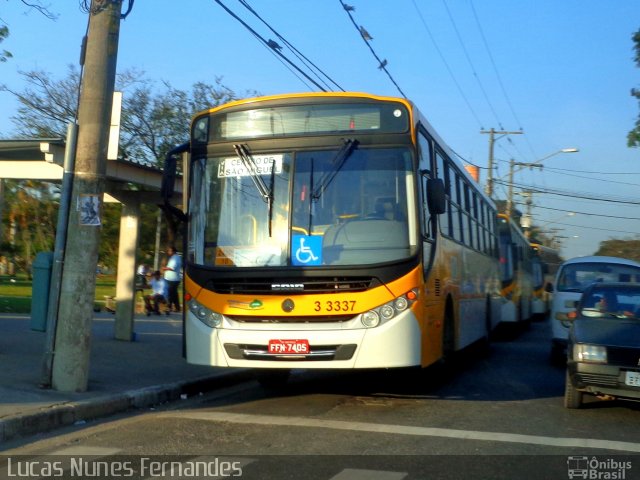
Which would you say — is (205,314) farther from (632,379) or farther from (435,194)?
(632,379)

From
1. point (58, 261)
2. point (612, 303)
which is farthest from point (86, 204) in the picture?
point (612, 303)

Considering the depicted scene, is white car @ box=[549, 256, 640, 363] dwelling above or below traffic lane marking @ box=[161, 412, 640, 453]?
above

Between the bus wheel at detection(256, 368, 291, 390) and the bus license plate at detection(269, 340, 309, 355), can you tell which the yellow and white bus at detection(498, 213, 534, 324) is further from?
the bus license plate at detection(269, 340, 309, 355)

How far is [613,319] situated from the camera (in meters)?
9.58

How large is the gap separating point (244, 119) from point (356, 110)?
1.38 m

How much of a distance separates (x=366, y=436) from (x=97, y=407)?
2.99m

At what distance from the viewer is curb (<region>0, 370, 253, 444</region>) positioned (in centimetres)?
742

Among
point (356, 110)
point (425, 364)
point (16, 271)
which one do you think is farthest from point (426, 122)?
point (16, 271)

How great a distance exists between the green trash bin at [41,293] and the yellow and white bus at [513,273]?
545 inches

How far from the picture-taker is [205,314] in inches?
366

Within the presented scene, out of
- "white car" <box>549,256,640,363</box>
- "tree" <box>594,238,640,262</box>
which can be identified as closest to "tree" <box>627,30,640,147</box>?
"white car" <box>549,256,640,363</box>

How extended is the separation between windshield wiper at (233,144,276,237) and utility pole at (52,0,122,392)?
1593 mm

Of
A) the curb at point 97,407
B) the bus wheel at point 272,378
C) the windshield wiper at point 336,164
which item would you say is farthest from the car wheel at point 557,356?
the windshield wiper at point 336,164

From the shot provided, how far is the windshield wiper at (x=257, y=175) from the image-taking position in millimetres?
9219
